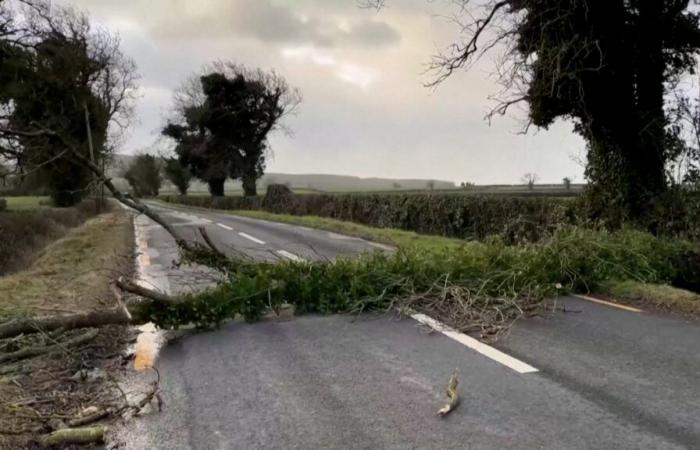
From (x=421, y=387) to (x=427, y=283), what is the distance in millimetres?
3105

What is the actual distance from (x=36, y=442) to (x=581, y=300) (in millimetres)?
6964

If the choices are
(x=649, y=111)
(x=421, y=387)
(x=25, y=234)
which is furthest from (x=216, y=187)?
(x=421, y=387)

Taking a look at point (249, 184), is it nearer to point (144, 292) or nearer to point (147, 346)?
point (144, 292)

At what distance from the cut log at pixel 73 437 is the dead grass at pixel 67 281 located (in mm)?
2754

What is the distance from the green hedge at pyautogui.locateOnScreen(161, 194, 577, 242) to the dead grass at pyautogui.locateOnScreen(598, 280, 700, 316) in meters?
3.30

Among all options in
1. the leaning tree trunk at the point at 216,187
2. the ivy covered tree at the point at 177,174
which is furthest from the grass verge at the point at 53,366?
the ivy covered tree at the point at 177,174

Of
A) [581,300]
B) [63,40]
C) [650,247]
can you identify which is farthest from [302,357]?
[63,40]

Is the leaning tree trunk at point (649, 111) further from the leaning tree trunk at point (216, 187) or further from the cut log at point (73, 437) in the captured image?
the leaning tree trunk at point (216, 187)

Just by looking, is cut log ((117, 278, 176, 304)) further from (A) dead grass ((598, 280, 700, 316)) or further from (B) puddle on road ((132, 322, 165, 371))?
(A) dead grass ((598, 280, 700, 316))

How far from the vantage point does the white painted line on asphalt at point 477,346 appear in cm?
541

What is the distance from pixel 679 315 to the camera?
747cm

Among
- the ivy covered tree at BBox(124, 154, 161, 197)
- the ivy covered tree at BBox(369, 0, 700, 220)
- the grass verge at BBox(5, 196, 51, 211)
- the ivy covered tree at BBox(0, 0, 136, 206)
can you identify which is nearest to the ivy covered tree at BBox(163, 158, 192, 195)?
the ivy covered tree at BBox(124, 154, 161, 197)

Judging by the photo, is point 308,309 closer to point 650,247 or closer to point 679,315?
point 679,315

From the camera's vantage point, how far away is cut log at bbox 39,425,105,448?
3.89 meters
